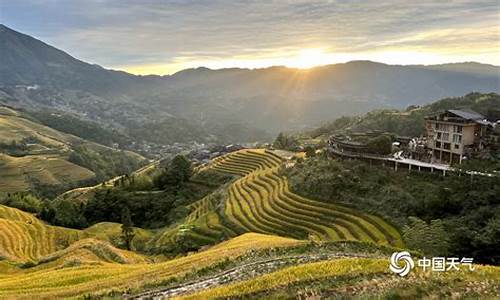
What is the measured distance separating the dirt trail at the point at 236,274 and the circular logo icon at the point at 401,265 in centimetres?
386

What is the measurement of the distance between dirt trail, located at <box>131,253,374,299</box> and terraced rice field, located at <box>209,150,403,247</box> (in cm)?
1260

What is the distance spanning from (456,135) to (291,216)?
2459 cm

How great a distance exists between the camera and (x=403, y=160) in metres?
48.2

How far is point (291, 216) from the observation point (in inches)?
1665

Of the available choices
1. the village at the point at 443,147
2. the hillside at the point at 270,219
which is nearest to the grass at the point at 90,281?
the hillside at the point at 270,219

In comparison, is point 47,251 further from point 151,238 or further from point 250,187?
point 250,187

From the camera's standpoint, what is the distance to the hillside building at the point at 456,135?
49281 millimetres

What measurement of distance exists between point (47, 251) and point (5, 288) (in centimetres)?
3408

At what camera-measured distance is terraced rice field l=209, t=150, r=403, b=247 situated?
3612cm

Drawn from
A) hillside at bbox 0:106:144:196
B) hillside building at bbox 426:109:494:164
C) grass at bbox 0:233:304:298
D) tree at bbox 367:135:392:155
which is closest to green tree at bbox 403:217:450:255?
grass at bbox 0:233:304:298

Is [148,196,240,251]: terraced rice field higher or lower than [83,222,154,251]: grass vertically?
higher

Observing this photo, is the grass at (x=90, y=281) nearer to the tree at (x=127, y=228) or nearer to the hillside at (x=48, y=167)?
the tree at (x=127, y=228)

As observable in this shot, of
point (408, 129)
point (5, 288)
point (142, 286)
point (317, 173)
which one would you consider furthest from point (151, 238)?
point (408, 129)

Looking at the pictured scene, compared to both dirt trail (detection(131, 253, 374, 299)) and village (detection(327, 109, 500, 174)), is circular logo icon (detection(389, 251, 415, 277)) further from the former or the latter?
village (detection(327, 109, 500, 174))
